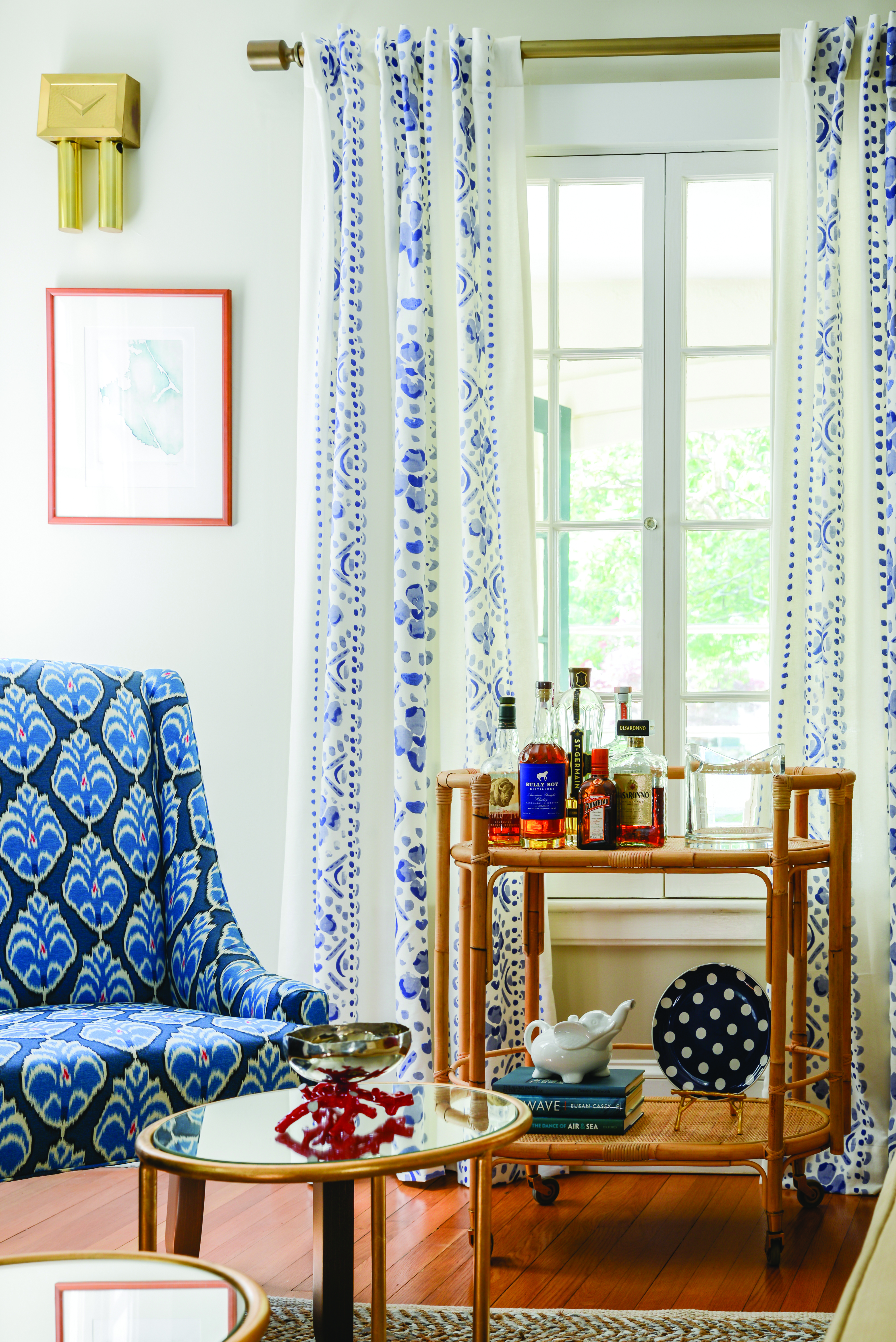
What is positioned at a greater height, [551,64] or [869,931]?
[551,64]

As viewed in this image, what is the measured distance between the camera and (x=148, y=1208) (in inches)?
54.3

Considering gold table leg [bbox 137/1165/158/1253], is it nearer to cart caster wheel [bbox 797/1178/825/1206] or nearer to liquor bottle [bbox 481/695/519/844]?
liquor bottle [bbox 481/695/519/844]

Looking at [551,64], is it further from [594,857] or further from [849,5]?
[594,857]

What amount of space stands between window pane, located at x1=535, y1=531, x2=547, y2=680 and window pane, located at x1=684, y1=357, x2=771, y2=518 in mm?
334

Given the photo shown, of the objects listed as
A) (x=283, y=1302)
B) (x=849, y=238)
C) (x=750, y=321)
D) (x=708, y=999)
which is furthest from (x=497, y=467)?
(x=283, y=1302)

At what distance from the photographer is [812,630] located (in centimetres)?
252

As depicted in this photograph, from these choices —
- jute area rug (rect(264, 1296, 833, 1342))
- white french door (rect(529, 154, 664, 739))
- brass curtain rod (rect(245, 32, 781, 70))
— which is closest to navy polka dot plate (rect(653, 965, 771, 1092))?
jute area rug (rect(264, 1296, 833, 1342))

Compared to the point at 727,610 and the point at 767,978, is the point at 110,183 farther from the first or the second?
the point at 767,978

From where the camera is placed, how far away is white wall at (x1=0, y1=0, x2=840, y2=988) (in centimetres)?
272

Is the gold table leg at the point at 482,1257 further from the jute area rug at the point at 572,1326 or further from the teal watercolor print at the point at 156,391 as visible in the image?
the teal watercolor print at the point at 156,391

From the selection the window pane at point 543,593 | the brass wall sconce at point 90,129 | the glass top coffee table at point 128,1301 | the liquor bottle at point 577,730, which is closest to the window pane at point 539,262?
the window pane at point 543,593

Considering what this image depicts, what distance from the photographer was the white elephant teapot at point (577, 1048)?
216 centimetres

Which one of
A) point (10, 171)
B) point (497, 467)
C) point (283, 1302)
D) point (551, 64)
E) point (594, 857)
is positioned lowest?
point (283, 1302)

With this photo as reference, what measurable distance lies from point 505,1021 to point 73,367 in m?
1.74
